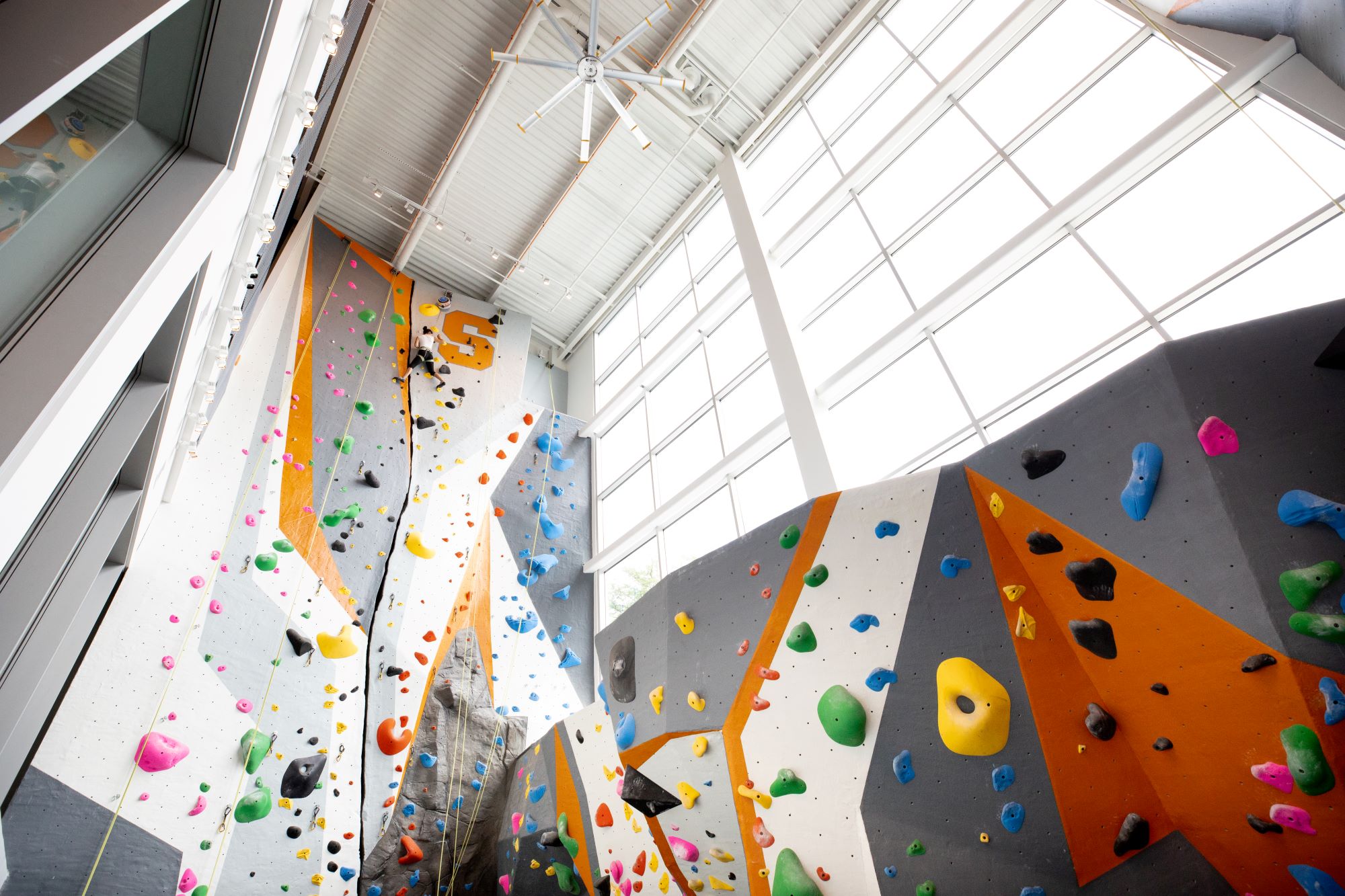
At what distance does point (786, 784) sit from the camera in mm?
3729

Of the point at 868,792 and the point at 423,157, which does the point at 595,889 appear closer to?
the point at 868,792

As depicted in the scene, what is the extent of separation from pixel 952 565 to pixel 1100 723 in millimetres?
828

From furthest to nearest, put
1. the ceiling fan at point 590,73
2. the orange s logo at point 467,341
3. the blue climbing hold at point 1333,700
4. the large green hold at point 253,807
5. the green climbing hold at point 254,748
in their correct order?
the orange s logo at point 467,341 → the ceiling fan at point 590,73 → the green climbing hold at point 254,748 → the large green hold at point 253,807 → the blue climbing hold at point 1333,700

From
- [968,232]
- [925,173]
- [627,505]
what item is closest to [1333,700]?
[968,232]

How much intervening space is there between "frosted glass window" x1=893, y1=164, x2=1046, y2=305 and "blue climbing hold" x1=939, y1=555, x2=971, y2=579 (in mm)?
3077

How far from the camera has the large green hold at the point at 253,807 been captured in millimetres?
5086

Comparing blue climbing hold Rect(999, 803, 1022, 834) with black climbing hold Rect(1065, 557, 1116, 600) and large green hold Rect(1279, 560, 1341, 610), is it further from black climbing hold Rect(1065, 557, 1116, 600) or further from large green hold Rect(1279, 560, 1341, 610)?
large green hold Rect(1279, 560, 1341, 610)

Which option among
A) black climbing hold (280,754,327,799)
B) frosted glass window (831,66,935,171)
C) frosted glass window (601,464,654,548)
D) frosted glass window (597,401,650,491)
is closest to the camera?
black climbing hold (280,754,327,799)

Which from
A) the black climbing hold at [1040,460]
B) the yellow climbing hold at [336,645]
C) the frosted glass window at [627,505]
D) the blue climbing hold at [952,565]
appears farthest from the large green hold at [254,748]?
the black climbing hold at [1040,460]

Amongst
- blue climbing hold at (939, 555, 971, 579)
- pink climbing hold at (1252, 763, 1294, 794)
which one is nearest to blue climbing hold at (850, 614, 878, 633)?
blue climbing hold at (939, 555, 971, 579)

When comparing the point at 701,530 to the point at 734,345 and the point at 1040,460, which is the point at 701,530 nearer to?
the point at 734,345

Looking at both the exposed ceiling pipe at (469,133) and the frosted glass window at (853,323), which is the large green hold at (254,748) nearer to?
the frosted glass window at (853,323)

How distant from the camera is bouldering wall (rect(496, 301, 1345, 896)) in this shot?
2.32 meters

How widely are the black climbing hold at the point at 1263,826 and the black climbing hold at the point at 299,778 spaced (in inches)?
239
